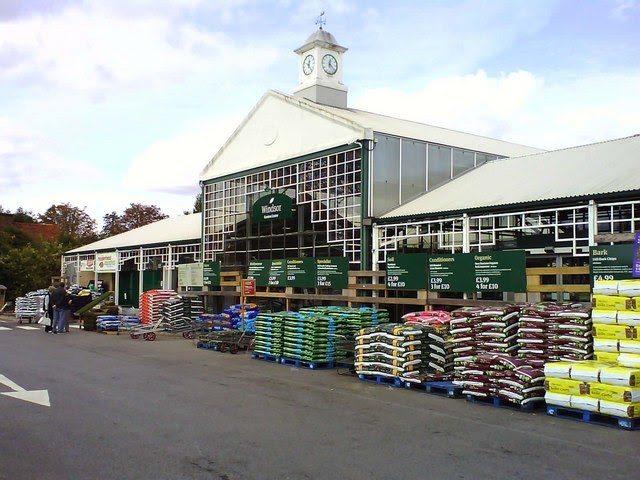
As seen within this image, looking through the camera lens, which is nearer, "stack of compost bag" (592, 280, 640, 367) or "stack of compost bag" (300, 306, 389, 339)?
"stack of compost bag" (592, 280, 640, 367)

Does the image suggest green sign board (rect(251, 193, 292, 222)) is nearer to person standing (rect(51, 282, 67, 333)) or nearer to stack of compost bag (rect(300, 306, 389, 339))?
person standing (rect(51, 282, 67, 333))

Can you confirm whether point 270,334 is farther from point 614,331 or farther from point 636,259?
point 636,259

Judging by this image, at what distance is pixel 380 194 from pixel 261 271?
5709 mm

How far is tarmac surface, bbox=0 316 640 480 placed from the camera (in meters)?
6.64

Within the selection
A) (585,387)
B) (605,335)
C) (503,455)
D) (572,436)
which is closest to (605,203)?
(605,335)

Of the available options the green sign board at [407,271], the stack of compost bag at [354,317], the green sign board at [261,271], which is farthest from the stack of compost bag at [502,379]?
the green sign board at [261,271]

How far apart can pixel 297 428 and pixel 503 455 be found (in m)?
2.73

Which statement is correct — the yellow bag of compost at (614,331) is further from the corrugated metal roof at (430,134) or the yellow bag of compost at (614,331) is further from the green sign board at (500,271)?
the corrugated metal roof at (430,134)

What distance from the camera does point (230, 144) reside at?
30172 millimetres

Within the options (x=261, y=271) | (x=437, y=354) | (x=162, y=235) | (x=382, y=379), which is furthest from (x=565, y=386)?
(x=162, y=235)

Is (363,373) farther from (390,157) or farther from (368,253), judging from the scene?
(390,157)

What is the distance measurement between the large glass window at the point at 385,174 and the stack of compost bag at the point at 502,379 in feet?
37.6

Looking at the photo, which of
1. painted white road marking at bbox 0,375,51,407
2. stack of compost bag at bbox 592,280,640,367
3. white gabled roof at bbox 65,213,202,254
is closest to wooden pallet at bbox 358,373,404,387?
stack of compost bag at bbox 592,280,640,367

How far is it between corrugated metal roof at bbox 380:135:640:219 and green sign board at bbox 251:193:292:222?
201 inches
